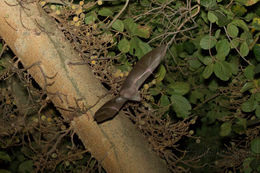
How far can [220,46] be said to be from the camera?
124cm

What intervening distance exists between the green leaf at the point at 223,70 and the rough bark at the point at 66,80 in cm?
53

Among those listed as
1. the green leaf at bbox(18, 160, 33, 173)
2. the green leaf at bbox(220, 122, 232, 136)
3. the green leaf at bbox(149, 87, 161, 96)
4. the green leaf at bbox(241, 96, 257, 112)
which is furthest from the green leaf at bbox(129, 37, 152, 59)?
the green leaf at bbox(18, 160, 33, 173)

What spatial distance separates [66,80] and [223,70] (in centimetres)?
75

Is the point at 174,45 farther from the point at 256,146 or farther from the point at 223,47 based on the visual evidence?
the point at 256,146

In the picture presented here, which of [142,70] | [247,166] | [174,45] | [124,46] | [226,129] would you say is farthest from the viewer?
[174,45]

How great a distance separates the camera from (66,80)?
3.40 feet

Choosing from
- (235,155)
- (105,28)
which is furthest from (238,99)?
(105,28)

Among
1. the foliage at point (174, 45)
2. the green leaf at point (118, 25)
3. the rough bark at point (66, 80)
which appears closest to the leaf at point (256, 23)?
the foliage at point (174, 45)

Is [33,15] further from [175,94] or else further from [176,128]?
[176,128]

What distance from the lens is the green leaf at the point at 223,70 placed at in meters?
1.28

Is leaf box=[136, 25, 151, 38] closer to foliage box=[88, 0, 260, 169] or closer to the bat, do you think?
foliage box=[88, 0, 260, 169]

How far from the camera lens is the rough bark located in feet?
3.30

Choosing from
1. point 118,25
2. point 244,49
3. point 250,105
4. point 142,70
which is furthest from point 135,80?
point 250,105

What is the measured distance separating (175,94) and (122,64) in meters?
0.33
